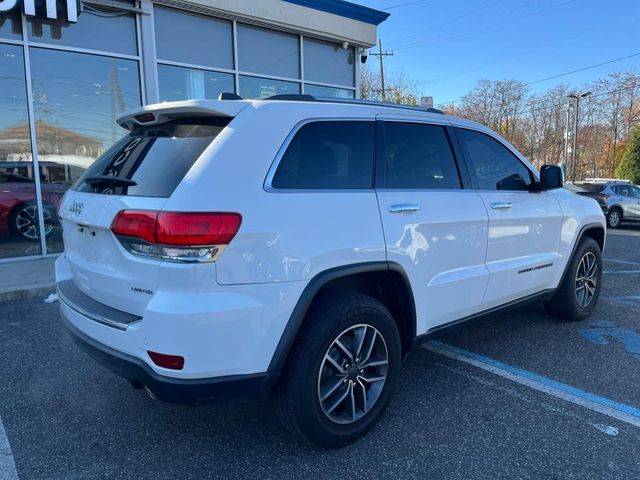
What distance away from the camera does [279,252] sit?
2.29m

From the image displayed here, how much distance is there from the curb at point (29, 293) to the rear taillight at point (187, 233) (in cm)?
463

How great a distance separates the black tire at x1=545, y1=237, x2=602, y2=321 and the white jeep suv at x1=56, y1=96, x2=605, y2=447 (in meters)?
1.48

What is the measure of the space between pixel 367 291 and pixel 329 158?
847 millimetres

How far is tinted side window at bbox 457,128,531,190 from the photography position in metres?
3.58

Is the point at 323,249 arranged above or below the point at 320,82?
below

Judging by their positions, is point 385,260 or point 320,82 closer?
point 385,260

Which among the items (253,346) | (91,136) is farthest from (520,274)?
(91,136)

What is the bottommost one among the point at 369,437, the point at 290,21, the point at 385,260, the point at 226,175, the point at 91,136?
the point at 369,437

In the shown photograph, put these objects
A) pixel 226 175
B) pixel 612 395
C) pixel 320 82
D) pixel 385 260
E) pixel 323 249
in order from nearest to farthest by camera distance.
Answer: pixel 226 175 → pixel 323 249 → pixel 385 260 → pixel 612 395 → pixel 320 82

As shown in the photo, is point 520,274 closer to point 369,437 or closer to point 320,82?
point 369,437

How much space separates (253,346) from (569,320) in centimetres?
377

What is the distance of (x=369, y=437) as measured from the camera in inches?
111

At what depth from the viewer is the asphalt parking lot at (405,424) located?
100.0 inches

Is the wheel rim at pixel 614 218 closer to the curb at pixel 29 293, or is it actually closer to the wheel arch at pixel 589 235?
the wheel arch at pixel 589 235
